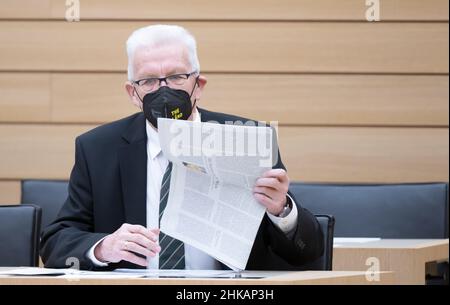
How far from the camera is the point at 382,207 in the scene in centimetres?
441

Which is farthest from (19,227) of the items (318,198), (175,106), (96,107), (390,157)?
(390,157)

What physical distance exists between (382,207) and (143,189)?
5.50 ft

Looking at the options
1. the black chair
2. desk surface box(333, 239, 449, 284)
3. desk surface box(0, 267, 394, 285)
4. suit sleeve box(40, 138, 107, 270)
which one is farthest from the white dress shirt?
the black chair

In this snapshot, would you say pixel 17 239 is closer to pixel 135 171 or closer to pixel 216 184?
pixel 135 171

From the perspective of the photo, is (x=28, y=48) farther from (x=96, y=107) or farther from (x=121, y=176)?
(x=121, y=176)

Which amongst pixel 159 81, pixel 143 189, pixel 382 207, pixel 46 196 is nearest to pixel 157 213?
pixel 143 189

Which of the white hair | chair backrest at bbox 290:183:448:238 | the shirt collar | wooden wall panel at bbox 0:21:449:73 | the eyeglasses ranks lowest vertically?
chair backrest at bbox 290:183:448:238

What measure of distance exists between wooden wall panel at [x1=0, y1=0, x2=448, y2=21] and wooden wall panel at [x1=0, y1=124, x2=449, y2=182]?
24.3 inches

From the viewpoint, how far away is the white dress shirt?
276cm

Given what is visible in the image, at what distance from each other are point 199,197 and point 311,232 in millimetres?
397

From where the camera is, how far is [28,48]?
546 centimetres

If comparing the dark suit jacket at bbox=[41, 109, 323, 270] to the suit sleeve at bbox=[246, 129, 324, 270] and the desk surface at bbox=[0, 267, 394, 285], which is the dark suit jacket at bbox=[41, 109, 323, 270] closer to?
the suit sleeve at bbox=[246, 129, 324, 270]

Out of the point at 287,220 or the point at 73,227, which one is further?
the point at 73,227

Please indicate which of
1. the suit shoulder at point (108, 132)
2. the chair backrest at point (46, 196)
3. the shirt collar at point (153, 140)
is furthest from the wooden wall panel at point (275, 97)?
the shirt collar at point (153, 140)
